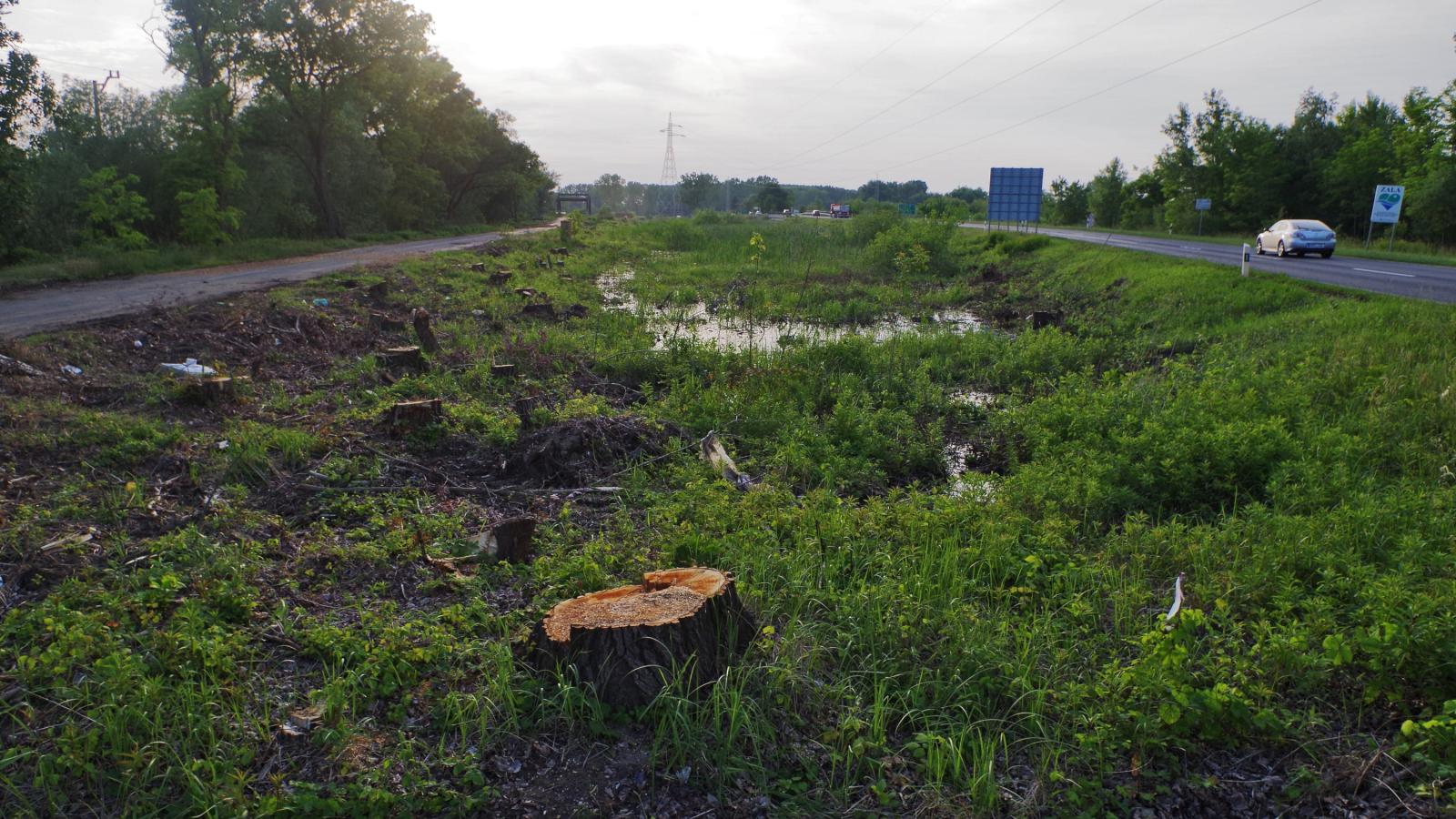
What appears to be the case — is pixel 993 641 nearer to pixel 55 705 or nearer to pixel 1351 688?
pixel 1351 688

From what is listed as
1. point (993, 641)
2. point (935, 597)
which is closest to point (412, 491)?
point (935, 597)

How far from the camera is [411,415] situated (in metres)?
6.87

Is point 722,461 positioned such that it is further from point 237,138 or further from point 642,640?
point 237,138

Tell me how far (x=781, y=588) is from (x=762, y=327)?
34.5 ft

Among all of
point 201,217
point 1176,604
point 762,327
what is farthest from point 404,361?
point 201,217

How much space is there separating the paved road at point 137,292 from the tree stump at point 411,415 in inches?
202

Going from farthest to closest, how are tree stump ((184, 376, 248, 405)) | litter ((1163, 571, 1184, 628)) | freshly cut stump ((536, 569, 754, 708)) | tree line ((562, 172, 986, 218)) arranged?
tree line ((562, 172, 986, 218)) → tree stump ((184, 376, 248, 405)) → litter ((1163, 571, 1184, 628)) → freshly cut stump ((536, 569, 754, 708))

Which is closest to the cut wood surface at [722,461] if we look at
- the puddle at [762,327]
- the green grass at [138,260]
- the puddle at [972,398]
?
the puddle at [972,398]

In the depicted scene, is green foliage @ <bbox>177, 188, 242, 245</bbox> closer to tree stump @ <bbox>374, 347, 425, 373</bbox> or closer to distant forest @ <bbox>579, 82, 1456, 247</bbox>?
tree stump @ <bbox>374, 347, 425, 373</bbox>

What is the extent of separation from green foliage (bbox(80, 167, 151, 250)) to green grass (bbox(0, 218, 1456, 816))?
1154 centimetres

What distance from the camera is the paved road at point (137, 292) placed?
9.96m

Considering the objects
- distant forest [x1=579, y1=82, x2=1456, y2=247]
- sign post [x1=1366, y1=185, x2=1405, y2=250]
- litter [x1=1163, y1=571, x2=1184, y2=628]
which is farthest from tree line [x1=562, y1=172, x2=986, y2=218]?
litter [x1=1163, y1=571, x2=1184, y2=628]

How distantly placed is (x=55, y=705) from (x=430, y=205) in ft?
134

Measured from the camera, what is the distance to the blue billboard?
41.3 m
